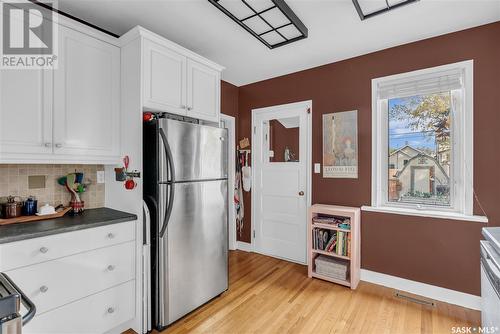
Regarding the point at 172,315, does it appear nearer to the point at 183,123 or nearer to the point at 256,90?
the point at 183,123

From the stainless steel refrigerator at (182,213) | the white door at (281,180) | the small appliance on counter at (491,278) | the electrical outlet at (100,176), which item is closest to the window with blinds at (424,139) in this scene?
the white door at (281,180)

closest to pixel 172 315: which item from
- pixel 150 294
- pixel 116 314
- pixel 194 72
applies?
pixel 150 294

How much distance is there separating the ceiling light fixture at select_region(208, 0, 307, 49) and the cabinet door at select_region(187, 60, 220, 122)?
0.58 m

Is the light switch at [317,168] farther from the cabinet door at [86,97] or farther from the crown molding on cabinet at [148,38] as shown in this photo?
the cabinet door at [86,97]

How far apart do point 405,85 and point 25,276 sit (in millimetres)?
3474

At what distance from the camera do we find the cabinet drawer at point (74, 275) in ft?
4.70

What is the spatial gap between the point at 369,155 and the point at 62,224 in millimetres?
2854

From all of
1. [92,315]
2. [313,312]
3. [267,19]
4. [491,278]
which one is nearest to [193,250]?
[92,315]

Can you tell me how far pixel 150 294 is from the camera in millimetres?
1929

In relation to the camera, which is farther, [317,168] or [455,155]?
[317,168]

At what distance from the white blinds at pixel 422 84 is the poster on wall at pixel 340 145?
1.27 ft

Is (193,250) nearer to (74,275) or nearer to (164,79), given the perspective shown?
(74,275)

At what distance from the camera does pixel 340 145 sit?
2.90m

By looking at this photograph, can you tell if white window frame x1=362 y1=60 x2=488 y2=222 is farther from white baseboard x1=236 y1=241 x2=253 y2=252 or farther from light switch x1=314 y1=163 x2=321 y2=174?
white baseboard x1=236 y1=241 x2=253 y2=252
